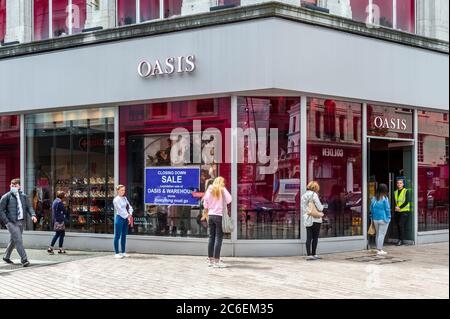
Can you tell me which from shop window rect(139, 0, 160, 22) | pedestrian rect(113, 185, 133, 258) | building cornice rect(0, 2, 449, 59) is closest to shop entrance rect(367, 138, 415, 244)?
building cornice rect(0, 2, 449, 59)

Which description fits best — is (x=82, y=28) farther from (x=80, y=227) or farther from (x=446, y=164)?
(x=446, y=164)

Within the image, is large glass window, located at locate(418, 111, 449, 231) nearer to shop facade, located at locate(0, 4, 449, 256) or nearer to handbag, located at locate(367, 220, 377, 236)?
shop facade, located at locate(0, 4, 449, 256)

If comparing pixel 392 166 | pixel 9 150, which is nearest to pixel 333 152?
pixel 392 166

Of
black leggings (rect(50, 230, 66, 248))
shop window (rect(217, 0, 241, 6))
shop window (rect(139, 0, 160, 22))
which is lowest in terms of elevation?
black leggings (rect(50, 230, 66, 248))

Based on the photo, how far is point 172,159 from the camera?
1369cm

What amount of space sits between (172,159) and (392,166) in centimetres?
583

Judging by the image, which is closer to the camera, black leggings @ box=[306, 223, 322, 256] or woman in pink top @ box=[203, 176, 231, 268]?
woman in pink top @ box=[203, 176, 231, 268]

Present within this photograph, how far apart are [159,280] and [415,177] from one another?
8.30m

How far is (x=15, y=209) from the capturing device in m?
12.1

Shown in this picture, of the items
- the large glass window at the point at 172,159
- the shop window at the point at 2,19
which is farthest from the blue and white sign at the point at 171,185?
the shop window at the point at 2,19

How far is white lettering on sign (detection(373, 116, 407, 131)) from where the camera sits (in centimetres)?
1444

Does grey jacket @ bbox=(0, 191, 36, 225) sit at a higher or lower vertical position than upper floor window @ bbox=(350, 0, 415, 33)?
lower

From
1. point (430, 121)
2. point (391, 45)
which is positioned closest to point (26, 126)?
point (391, 45)

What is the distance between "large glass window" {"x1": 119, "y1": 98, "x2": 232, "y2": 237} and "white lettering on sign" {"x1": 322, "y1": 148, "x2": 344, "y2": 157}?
90.7 inches
